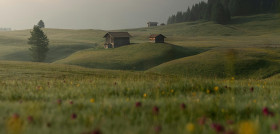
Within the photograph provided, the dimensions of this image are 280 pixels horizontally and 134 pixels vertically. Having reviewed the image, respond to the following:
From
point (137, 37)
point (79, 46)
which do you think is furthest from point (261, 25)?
point (79, 46)

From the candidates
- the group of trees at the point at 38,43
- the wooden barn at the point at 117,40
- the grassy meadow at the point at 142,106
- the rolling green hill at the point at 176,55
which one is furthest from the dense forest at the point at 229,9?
the grassy meadow at the point at 142,106

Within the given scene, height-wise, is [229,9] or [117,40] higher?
[229,9]

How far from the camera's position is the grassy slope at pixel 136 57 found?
65.2 metres

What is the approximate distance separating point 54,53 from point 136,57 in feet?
131

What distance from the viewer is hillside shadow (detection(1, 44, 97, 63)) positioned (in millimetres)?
87500

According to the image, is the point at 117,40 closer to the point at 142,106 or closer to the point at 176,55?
the point at 176,55

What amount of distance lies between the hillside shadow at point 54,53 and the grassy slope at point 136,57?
20.9m

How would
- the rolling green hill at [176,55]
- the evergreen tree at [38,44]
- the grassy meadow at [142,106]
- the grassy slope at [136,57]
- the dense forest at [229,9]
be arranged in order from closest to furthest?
the grassy meadow at [142,106] → the rolling green hill at [176,55] → the grassy slope at [136,57] → the evergreen tree at [38,44] → the dense forest at [229,9]

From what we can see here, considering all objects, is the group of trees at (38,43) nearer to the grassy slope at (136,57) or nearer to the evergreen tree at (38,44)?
the evergreen tree at (38,44)

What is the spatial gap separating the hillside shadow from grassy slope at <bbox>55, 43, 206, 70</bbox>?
20875 millimetres

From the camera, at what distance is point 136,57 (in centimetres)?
6988

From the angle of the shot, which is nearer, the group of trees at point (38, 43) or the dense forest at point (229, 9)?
the group of trees at point (38, 43)

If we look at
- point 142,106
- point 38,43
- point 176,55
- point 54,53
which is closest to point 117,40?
point 54,53

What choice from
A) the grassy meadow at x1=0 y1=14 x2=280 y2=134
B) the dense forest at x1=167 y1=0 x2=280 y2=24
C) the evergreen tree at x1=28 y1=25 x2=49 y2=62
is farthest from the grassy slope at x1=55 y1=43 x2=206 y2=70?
the dense forest at x1=167 y1=0 x2=280 y2=24
